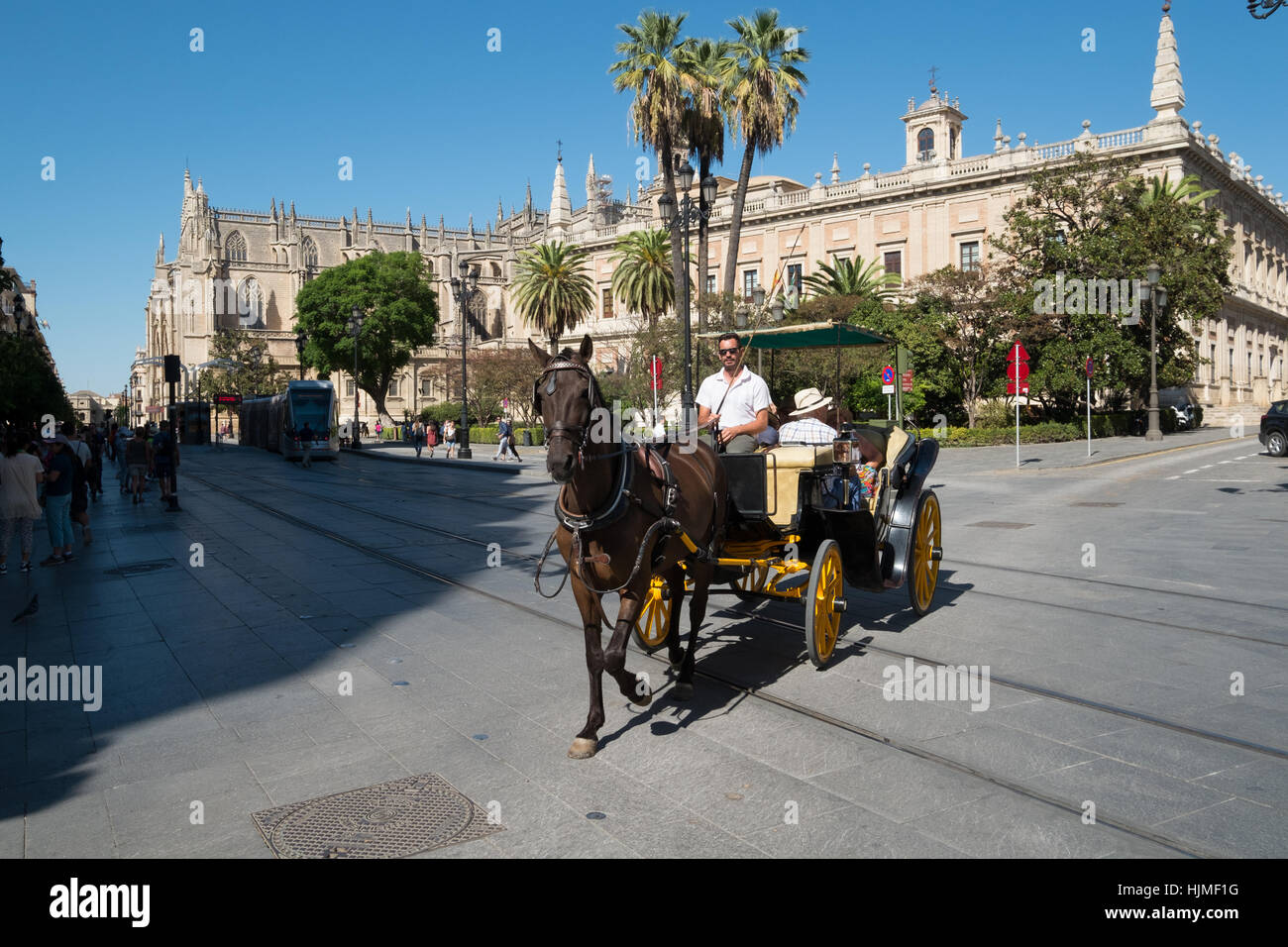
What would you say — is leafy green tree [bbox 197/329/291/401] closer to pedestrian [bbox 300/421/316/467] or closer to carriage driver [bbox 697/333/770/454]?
pedestrian [bbox 300/421/316/467]

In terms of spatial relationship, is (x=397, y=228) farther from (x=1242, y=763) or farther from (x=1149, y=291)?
(x=1242, y=763)

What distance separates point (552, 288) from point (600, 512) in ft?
171

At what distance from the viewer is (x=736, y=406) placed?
273 inches

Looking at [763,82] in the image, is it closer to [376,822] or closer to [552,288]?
[552,288]

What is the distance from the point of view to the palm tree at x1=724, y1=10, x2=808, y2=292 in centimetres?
3354

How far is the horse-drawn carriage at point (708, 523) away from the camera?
4.79m

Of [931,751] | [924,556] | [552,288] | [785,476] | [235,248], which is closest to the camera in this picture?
[931,751]

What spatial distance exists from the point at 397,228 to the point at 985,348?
88.1 metres

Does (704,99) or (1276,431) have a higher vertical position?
(704,99)

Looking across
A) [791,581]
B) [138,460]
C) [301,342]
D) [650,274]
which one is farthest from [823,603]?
[301,342]

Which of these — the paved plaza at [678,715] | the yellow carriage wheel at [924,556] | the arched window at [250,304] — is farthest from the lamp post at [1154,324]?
the arched window at [250,304]

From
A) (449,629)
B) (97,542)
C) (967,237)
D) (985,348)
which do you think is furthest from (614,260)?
(449,629)

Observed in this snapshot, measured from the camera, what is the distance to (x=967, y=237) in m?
50.0

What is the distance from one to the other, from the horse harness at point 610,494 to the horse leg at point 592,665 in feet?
0.24
